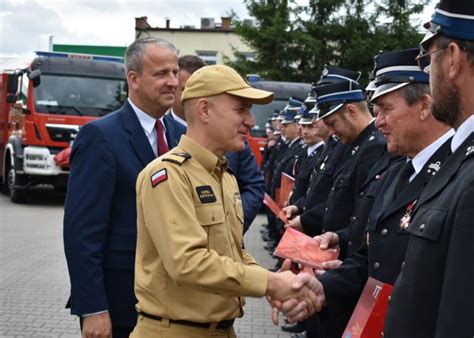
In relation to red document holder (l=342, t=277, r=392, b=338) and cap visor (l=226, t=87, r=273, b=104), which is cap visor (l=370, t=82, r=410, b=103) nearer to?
cap visor (l=226, t=87, r=273, b=104)

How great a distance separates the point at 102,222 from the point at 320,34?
27562 millimetres

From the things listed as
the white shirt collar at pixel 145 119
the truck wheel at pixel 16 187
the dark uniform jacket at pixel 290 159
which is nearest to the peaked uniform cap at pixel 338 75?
the white shirt collar at pixel 145 119

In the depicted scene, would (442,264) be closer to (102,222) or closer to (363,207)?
(102,222)

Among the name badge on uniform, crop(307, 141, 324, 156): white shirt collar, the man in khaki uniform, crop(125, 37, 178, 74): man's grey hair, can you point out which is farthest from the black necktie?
crop(307, 141, 324, 156): white shirt collar

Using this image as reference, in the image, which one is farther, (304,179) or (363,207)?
(304,179)

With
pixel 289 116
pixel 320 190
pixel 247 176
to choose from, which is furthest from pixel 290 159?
pixel 247 176

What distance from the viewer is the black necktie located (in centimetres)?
332

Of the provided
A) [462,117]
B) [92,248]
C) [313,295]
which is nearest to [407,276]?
[462,117]

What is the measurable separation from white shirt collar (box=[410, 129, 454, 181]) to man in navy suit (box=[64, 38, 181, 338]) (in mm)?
1313

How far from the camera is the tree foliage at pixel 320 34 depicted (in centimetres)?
2883

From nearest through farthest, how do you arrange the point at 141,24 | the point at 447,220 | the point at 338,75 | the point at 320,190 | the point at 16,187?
the point at 447,220 → the point at 320,190 → the point at 338,75 → the point at 16,187 → the point at 141,24

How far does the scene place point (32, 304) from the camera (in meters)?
7.68

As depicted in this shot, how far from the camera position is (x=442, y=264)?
196 centimetres

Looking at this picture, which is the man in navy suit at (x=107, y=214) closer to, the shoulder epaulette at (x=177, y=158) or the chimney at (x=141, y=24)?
the shoulder epaulette at (x=177, y=158)
